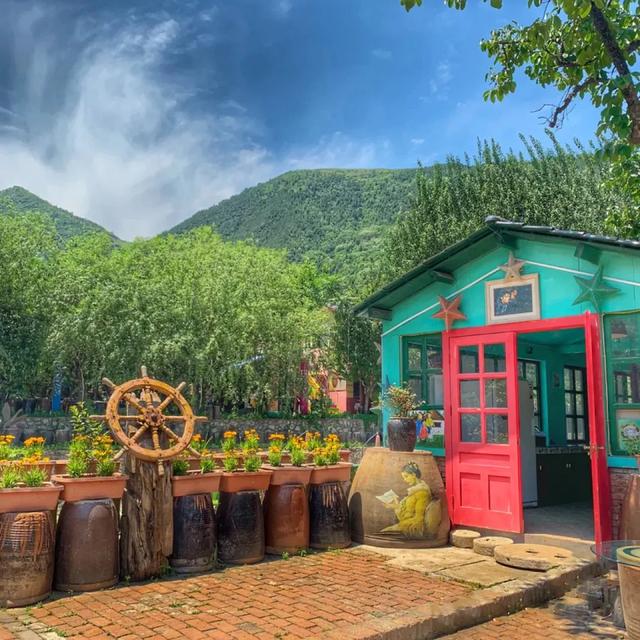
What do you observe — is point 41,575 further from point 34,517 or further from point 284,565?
point 284,565

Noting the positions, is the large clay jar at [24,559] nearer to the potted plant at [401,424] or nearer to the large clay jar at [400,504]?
the large clay jar at [400,504]

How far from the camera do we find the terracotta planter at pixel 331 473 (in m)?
6.78

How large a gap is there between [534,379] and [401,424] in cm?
359

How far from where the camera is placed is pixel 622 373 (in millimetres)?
6395

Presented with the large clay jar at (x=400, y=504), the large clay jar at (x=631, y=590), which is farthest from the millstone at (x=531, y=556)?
the large clay jar at (x=631, y=590)

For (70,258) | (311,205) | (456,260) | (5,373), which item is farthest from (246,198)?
(456,260)

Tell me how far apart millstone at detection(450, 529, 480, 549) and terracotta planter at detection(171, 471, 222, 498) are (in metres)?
2.83

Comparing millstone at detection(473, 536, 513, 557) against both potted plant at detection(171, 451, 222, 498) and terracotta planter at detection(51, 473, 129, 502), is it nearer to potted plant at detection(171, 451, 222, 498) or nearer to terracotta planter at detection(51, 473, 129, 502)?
potted plant at detection(171, 451, 222, 498)

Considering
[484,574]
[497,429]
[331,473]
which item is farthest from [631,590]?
[331,473]

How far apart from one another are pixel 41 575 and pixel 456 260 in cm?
557

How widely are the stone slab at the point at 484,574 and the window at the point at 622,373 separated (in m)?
1.63

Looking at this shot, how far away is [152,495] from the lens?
5.45m

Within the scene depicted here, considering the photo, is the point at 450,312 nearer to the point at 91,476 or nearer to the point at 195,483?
the point at 195,483

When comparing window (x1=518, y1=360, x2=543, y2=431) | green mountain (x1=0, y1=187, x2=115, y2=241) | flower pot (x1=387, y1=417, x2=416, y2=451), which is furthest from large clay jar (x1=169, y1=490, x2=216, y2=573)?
green mountain (x1=0, y1=187, x2=115, y2=241)
